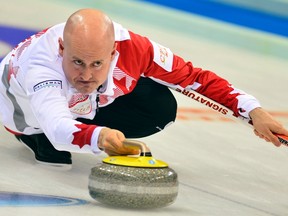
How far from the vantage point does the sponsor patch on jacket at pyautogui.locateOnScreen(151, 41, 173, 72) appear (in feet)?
11.4

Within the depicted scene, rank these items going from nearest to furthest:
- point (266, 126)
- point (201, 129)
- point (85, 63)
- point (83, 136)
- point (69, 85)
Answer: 1. point (83, 136)
2. point (85, 63)
3. point (69, 85)
4. point (266, 126)
5. point (201, 129)

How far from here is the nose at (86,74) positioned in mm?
2941

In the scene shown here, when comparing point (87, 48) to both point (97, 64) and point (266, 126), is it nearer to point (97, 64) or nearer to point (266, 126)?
point (97, 64)

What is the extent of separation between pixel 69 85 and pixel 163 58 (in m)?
0.53

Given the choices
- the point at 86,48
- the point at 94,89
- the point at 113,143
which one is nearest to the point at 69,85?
the point at 94,89

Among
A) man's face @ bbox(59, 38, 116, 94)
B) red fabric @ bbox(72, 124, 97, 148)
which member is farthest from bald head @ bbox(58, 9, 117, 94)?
red fabric @ bbox(72, 124, 97, 148)

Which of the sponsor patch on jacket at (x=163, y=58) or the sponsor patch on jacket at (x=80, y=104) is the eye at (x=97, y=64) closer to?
the sponsor patch on jacket at (x=80, y=104)

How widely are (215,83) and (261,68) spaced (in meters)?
2.76

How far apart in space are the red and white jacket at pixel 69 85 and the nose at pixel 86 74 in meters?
0.09

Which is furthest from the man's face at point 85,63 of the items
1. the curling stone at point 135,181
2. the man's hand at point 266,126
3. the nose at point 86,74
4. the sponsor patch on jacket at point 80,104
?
the man's hand at point 266,126

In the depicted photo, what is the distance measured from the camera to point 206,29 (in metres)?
7.31

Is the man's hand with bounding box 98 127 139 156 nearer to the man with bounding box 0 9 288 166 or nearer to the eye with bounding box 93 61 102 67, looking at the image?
the man with bounding box 0 9 288 166

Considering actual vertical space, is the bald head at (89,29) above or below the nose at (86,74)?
above

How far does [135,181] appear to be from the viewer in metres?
2.69
